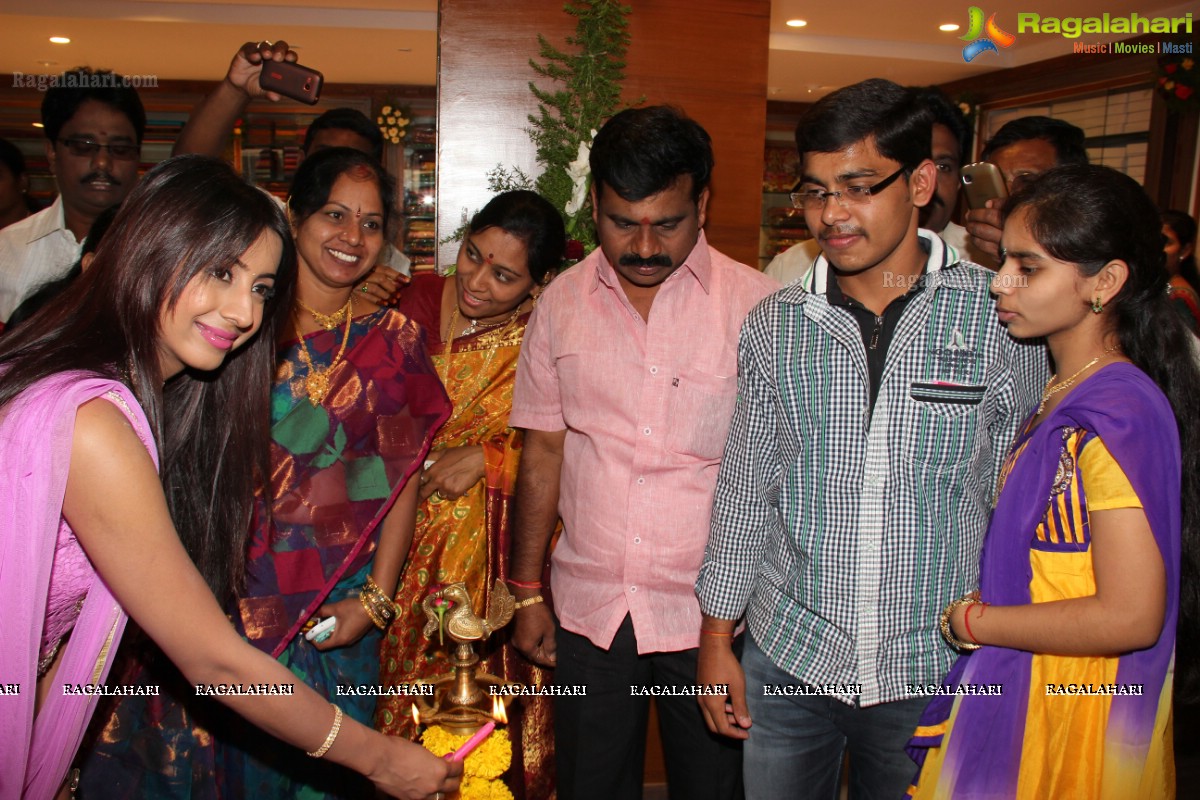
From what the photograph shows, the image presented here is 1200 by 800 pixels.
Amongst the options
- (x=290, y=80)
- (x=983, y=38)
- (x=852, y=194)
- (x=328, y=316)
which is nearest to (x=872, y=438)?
(x=852, y=194)

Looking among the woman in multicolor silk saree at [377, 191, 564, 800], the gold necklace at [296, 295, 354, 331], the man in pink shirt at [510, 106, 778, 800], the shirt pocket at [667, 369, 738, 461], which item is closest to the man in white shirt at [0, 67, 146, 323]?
the gold necklace at [296, 295, 354, 331]

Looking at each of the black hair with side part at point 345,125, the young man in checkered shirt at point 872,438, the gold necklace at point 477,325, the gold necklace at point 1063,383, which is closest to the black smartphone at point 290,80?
the gold necklace at point 477,325

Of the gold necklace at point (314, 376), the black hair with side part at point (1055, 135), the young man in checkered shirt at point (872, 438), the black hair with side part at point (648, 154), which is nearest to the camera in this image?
the young man in checkered shirt at point (872, 438)

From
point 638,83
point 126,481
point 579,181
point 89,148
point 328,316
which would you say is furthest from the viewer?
point 638,83

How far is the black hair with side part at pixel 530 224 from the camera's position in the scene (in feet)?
7.45

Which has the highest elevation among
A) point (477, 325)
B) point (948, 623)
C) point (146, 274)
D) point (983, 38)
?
point (983, 38)

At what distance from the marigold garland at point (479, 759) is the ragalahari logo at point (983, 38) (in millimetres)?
6907

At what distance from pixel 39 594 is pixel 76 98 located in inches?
78.1

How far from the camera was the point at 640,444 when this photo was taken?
1.84 meters

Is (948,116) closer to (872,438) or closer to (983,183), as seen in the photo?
(983,183)

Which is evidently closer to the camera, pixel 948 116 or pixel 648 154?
pixel 648 154

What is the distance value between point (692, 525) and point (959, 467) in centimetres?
57

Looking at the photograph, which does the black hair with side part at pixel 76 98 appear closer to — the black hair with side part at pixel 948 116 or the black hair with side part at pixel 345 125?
the black hair with side part at pixel 345 125

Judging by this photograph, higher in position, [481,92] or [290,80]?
[481,92]
